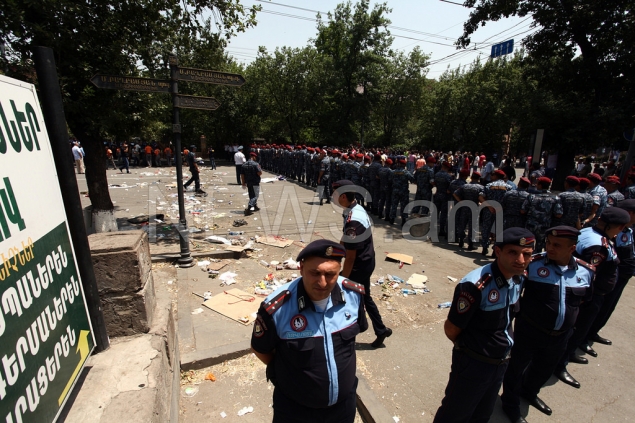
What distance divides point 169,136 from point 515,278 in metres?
30.6

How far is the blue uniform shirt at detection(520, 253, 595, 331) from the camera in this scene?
2.70m

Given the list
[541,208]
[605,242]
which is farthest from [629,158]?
[605,242]

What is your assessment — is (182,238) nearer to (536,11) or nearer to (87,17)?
(87,17)

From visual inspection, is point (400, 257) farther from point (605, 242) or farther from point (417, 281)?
point (605, 242)

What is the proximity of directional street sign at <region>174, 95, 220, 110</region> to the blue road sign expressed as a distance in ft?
47.1

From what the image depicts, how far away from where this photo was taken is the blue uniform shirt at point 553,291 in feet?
8.85

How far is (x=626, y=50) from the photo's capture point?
34.1ft

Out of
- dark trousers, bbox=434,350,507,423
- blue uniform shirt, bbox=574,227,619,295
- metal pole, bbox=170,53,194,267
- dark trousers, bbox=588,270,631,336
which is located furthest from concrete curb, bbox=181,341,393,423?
dark trousers, bbox=588,270,631,336

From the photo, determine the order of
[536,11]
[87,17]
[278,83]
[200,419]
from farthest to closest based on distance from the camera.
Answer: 1. [278,83]
2. [536,11]
3. [87,17]
4. [200,419]

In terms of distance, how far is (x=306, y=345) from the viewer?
1856 mm

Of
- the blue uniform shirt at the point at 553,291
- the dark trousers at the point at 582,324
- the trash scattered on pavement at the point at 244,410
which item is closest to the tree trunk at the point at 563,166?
the dark trousers at the point at 582,324

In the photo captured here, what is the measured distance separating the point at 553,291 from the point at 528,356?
642mm

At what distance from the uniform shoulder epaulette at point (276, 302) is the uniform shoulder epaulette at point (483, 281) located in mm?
1286

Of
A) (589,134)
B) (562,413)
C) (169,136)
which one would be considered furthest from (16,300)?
(169,136)
